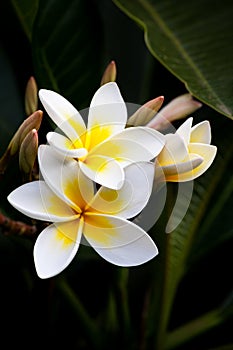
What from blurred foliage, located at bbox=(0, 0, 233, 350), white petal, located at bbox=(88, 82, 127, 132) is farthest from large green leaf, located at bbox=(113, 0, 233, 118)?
white petal, located at bbox=(88, 82, 127, 132)

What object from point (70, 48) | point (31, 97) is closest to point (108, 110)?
point (31, 97)

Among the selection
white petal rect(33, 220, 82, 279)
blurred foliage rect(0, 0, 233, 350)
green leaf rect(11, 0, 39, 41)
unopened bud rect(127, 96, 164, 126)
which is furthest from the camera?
green leaf rect(11, 0, 39, 41)

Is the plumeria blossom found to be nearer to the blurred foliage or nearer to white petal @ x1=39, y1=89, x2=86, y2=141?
white petal @ x1=39, y1=89, x2=86, y2=141

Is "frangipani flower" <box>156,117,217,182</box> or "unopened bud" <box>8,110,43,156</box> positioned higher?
"unopened bud" <box>8,110,43,156</box>

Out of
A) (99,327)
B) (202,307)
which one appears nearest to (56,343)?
(99,327)

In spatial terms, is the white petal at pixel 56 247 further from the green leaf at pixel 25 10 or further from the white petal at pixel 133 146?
the green leaf at pixel 25 10

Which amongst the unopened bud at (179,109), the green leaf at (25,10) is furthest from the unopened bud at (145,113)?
the green leaf at (25,10)
